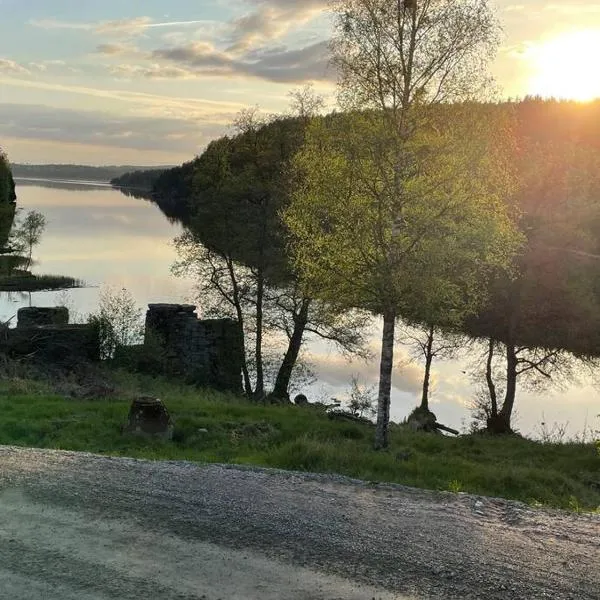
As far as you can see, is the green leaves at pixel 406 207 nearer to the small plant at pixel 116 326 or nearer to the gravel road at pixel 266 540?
the gravel road at pixel 266 540

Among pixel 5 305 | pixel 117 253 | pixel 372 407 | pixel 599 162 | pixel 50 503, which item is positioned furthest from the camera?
pixel 117 253

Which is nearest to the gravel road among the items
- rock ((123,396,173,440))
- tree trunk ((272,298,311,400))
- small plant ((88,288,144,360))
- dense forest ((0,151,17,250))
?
rock ((123,396,173,440))

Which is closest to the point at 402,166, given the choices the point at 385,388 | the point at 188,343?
the point at 385,388

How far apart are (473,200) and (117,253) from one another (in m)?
76.5

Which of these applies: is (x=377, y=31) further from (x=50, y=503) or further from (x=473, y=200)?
(x=50, y=503)

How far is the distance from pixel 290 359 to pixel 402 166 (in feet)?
45.8

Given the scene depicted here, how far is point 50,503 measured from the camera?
8031 mm

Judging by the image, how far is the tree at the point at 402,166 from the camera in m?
16.1

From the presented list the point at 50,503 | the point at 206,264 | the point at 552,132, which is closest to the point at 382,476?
the point at 50,503

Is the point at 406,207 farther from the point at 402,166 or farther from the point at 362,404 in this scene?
the point at 362,404

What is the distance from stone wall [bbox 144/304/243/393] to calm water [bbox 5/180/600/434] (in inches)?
232

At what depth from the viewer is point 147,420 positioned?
14758mm

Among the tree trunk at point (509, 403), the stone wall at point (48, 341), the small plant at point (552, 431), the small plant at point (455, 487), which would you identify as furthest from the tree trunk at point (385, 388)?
the stone wall at point (48, 341)

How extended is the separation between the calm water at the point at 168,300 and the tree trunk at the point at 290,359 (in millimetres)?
3559
